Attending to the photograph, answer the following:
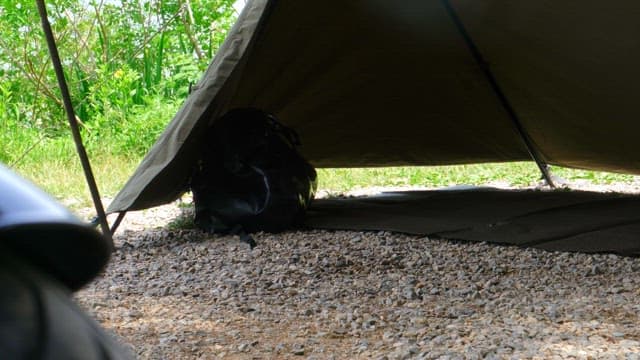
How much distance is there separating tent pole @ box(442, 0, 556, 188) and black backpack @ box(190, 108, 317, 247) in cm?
119

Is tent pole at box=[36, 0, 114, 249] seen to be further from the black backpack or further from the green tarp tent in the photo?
the black backpack

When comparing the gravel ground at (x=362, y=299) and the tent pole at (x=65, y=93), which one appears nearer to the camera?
the gravel ground at (x=362, y=299)

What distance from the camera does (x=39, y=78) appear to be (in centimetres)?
855

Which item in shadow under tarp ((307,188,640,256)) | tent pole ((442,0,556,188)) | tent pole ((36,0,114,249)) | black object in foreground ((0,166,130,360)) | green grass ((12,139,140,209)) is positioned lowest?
green grass ((12,139,140,209))

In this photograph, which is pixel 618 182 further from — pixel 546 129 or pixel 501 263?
pixel 501 263

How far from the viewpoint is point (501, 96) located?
561cm

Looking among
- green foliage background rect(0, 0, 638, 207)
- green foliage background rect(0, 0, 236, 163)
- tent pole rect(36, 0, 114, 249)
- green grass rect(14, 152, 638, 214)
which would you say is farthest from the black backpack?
green foliage background rect(0, 0, 236, 163)

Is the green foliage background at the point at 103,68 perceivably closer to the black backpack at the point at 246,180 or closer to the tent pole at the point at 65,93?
the black backpack at the point at 246,180

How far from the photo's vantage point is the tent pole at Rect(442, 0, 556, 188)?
5.16 metres

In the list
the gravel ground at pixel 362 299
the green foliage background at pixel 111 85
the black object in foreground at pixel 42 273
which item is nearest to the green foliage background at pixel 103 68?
the green foliage background at pixel 111 85

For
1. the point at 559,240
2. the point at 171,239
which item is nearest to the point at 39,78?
the point at 171,239

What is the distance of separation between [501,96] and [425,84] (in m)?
0.46

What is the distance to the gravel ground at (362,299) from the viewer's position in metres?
2.70

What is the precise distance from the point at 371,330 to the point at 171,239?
6.40 feet
